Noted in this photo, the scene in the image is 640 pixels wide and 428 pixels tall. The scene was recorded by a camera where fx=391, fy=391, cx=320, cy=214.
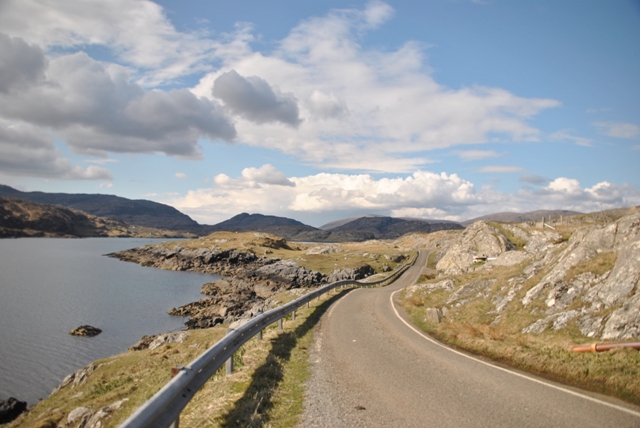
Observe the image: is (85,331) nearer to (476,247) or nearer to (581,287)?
(581,287)

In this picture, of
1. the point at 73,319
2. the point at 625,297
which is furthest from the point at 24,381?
the point at 625,297

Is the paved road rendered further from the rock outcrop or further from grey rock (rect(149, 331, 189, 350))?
the rock outcrop

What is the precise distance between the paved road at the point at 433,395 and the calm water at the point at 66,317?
65.9 feet

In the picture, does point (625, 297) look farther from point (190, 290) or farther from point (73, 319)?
point (190, 290)

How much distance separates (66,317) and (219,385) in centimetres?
4059

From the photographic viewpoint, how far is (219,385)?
941 centimetres

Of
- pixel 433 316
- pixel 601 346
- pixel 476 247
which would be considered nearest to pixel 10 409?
pixel 433 316

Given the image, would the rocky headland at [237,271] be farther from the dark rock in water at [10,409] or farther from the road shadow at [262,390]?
the road shadow at [262,390]

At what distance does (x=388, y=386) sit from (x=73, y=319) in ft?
137

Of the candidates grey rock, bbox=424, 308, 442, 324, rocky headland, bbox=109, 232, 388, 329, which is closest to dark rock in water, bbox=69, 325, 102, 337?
rocky headland, bbox=109, 232, 388, 329

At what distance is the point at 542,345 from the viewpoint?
1267 centimetres

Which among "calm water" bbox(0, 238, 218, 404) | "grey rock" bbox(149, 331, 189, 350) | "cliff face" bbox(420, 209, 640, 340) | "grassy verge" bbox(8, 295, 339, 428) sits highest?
"cliff face" bbox(420, 209, 640, 340)

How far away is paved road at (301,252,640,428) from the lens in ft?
23.4

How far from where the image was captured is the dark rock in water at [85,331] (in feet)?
113
